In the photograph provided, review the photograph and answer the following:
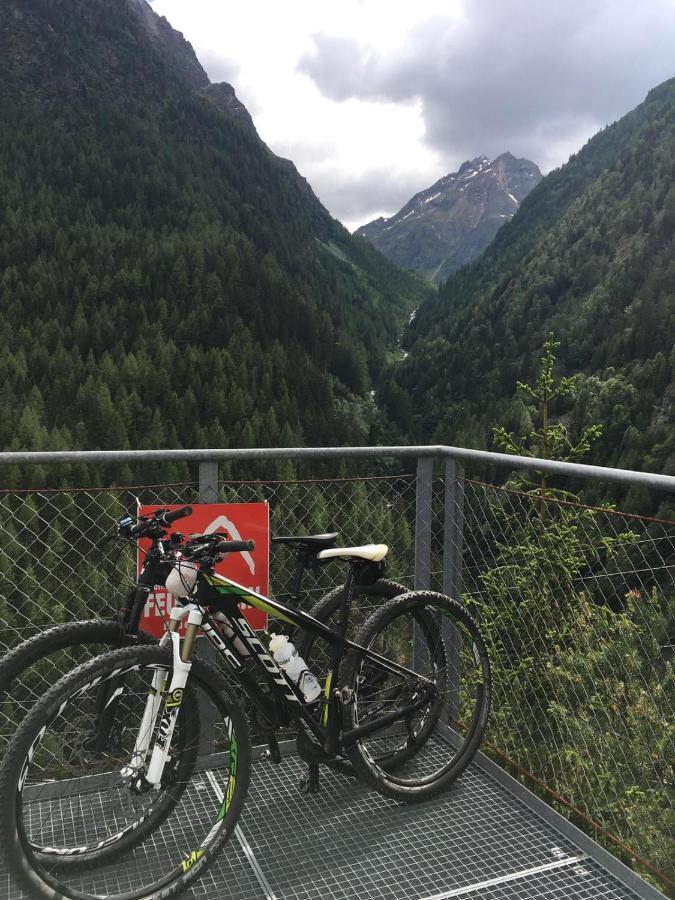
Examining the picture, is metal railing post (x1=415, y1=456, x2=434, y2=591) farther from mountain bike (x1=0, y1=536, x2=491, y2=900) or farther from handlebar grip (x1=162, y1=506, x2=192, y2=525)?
handlebar grip (x1=162, y1=506, x2=192, y2=525)

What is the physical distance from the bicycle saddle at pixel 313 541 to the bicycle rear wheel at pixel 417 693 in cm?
42

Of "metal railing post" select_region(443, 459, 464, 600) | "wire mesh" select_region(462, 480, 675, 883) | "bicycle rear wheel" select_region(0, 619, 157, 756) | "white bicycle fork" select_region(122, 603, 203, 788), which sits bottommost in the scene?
"wire mesh" select_region(462, 480, 675, 883)

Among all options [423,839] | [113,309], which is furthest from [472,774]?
[113,309]

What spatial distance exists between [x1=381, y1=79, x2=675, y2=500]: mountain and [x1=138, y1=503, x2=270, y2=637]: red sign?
6537 centimetres

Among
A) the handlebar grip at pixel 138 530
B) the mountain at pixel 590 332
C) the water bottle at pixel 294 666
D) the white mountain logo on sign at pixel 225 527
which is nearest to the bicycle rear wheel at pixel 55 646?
the handlebar grip at pixel 138 530

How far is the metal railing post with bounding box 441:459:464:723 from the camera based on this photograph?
388 cm

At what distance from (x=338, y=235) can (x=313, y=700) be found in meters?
193

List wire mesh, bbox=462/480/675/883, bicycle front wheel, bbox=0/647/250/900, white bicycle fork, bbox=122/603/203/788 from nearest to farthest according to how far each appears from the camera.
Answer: bicycle front wheel, bbox=0/647/250/900, white bicycle fork, bbox=122/603/203/788, wire mesh, bbox=462/480/675/883

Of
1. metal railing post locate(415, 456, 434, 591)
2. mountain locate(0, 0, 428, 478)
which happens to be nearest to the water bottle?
metal railing post locate(415, 456, 434, 591)

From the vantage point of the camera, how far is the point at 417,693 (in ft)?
11.2

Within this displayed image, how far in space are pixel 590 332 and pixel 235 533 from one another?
Answer: 97001 mm

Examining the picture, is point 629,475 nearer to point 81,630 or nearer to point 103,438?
point 81,630

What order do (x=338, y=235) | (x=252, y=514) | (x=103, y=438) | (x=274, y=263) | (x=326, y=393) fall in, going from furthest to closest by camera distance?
(x=338, y=235) → (x=274, y=263) → (x=326, y=393) → (x=103, y=438) → (x=252, y=514)

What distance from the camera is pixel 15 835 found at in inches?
87.6
